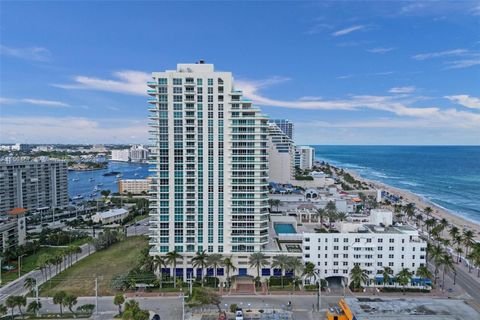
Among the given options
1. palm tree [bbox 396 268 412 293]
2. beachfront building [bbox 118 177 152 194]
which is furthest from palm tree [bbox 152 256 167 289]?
beachfront building [bbox 118 177 152 194]

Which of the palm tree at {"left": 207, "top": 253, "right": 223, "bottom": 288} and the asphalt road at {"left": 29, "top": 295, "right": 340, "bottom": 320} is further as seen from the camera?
the palm tree at {"left": 207, "top": 253, "right": 223, "bottom": 288}

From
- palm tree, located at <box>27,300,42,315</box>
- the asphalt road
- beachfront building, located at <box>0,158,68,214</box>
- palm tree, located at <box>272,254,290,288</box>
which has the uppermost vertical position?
beachfront building, located at <box>0,158,68,214</box>

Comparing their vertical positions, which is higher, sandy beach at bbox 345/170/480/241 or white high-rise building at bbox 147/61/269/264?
white high-rise building at bbox 147/61/269/264

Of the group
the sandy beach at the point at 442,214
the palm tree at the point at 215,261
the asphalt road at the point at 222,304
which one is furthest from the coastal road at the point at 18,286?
the sandy beach at the point at 442,214

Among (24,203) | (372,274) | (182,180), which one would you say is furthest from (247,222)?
(24,203)

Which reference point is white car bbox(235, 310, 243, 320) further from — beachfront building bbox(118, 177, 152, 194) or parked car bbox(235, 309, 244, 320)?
beachfront building bbox(118, 177, 152, 194)

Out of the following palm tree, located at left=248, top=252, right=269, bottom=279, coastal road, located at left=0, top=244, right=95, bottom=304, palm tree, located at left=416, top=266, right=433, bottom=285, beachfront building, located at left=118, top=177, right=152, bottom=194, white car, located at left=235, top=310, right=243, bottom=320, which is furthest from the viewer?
beachfront building, located at left=118, top=177, right=152, bottom=194

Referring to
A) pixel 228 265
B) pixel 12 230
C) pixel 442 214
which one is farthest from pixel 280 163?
pixel 12 230

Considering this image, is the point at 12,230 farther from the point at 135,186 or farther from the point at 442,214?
the point at 442,214
